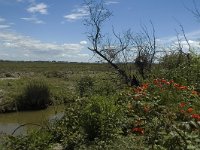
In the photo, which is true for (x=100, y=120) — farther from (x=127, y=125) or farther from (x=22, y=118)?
(x=22, y=118)

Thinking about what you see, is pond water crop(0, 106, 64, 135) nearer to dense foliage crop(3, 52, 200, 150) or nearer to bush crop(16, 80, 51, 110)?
bush crop(16, 80, 51, 110)

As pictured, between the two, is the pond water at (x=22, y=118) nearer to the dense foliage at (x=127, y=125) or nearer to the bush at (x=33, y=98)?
the bush at (x=33, y=98)

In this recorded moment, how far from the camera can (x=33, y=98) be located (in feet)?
80.3

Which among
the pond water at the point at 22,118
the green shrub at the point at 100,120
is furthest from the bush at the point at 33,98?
the green shrub at the point at 100,120

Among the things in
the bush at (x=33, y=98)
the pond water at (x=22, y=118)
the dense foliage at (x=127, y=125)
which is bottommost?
the pond water at (x=22, y=118)

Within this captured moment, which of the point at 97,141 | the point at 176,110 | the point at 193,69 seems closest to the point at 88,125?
the point at 97,141

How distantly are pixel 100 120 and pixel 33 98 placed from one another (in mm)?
17590

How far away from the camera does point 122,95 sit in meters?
9.62

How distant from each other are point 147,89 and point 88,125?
258 centimetres

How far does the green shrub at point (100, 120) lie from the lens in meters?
7.35

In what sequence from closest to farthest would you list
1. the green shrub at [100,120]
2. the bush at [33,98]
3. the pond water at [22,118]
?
the green shrub at [100,120], the pond water at [22,118], the bush at [33,98]

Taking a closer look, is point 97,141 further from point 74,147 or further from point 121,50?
point 121,50

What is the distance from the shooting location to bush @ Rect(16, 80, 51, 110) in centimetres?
2402

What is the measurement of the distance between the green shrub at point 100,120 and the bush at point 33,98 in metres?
16.7
